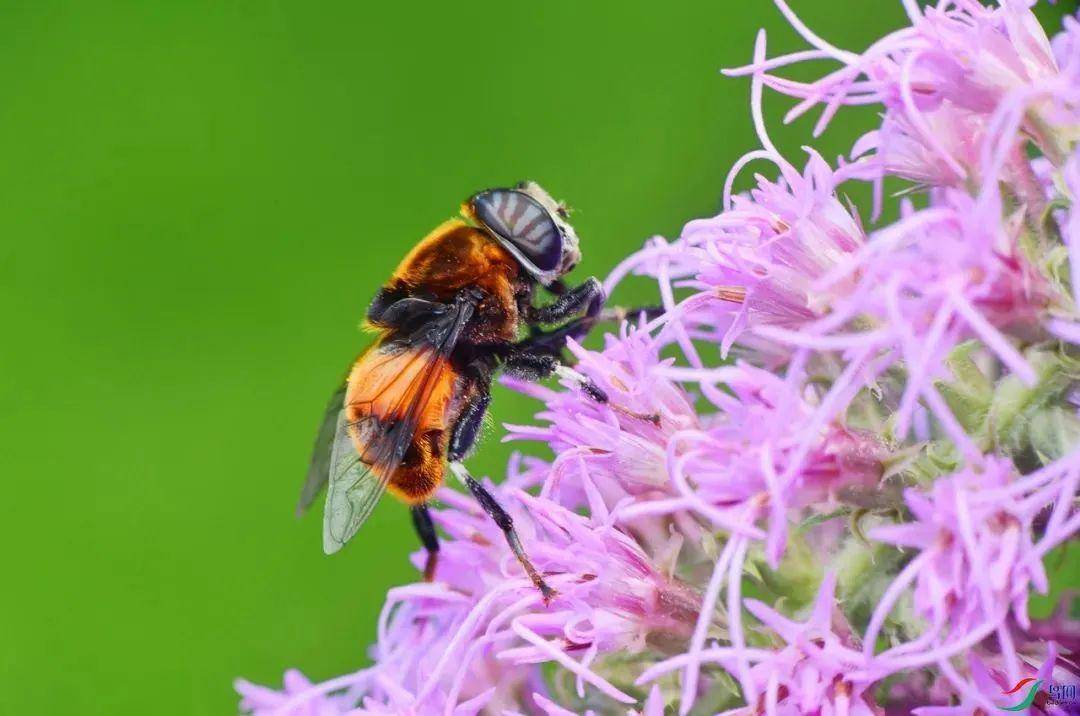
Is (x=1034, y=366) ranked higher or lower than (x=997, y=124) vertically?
lower

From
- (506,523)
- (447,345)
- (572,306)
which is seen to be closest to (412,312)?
(447,345)

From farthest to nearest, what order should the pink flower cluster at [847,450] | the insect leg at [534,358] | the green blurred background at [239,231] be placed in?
the green blurred background at [239,231], the insect leg at [534,358], the pink flower cluster at [847,450]

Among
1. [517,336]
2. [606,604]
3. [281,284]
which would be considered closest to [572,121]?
[281,284]

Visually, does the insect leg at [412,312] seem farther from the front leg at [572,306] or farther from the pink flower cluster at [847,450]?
the pink flower cluster at [847,450]

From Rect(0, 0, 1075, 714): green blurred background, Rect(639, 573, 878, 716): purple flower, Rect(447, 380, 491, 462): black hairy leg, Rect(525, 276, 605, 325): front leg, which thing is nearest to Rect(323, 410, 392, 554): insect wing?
Rect(447, 380, 491, 462): black hairy leg

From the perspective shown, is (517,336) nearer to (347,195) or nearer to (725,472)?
(725,472)

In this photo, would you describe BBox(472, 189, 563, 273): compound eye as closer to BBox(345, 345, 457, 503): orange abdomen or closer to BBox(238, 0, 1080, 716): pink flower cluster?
BBox(345, 345, 457, 503): orange abdomen

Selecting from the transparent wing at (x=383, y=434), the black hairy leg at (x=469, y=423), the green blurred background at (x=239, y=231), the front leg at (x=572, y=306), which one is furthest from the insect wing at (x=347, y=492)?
the green blurred background at (x=239, y=231)
